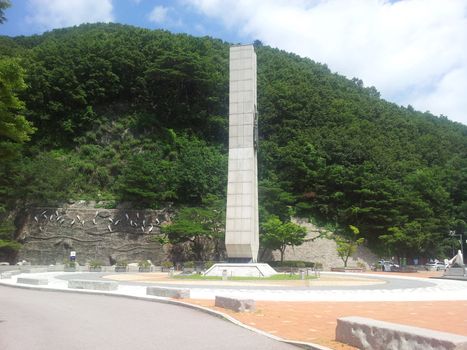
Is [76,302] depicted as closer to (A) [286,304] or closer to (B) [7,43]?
(A) [286,304]

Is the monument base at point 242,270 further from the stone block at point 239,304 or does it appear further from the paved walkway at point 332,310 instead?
the stone block at point 239,304

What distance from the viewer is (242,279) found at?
21938 millimetres

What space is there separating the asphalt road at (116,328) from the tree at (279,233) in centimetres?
2479

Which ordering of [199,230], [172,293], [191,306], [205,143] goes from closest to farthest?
[191,306], [172,293], [199,230], [205,143]

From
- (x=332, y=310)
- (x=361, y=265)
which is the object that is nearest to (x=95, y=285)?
(x=332, y=310)

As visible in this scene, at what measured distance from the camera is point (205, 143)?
53062mm

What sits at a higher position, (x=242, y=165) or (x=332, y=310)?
(x=242, y=165)

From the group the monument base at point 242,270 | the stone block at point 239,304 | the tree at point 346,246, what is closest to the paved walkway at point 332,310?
the stone block at point 239,304

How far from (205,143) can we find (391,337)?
1887 inches

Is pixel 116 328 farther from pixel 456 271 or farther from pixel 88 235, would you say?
pixel 88 235

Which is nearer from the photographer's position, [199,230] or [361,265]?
[199,230]

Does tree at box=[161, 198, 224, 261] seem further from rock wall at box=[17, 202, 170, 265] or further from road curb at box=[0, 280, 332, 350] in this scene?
road curb at box=[0, 280, 332, 350]

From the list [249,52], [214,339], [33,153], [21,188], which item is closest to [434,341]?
[214,339]

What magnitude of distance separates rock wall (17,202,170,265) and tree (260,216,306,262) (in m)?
9.45
